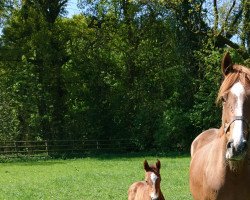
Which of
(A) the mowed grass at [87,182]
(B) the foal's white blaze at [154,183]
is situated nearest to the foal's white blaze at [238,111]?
(B) the foal's white blaze at [154,183]

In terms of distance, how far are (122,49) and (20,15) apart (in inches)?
303

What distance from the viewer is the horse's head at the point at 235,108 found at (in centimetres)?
368

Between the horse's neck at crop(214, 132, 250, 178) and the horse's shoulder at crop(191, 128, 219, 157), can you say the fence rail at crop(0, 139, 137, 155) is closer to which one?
the horse's shoulder at crop(191, 128, 219, 157)

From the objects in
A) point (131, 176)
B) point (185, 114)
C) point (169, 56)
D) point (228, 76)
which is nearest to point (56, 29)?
point (169, 56)

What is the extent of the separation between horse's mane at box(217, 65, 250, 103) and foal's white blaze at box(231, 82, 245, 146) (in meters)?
0.07

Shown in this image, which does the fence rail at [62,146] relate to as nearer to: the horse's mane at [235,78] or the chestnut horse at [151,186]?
the chestnut horse at [151,186]

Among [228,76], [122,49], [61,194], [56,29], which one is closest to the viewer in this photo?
[228,76]

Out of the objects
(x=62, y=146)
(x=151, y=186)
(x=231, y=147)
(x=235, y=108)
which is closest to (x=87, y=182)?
(x=151, y=186)

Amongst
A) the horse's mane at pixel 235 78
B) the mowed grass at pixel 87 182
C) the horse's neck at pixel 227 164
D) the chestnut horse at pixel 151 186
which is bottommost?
the mowed grass at pixel 87 182

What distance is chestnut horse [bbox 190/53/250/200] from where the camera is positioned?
375cm

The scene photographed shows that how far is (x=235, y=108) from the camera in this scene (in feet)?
12.9

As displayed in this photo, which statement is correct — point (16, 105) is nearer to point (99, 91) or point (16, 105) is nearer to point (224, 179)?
point (99, 91)

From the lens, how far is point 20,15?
34.3 m

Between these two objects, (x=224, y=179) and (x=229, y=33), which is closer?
(x=224, y=179)
